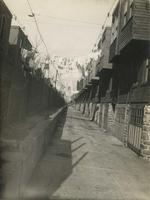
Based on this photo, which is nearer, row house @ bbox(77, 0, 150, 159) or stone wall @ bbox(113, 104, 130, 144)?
row house @ bbox(77, 0, 150, 159)

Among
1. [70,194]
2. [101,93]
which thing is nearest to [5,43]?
[70,194]

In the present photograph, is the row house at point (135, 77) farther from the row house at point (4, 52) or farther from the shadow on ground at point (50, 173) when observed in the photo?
the row house at point (4, 52)

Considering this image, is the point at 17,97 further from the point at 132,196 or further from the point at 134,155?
the point at 132,196

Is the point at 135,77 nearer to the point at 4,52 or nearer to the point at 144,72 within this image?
the point at 144,72

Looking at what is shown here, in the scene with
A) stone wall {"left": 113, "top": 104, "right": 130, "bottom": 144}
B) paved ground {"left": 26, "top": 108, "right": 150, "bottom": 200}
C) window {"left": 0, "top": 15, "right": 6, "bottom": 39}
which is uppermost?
window {"left": 0, "top": 15, "right": 6, "bottom": 39}

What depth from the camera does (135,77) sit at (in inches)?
747

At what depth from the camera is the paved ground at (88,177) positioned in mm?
8094

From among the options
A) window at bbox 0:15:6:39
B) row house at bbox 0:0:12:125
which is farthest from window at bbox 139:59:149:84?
window at bbox 0:15:6:39

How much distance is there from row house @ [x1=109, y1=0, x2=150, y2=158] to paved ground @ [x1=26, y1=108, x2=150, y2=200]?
174cm

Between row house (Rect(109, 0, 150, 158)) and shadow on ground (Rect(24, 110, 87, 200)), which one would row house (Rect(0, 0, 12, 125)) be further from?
row house (Rect(109, 0, 150, 158))

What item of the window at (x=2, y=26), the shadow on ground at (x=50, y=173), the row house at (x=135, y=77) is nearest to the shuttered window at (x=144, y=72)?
the row house at (x=135, y=77)

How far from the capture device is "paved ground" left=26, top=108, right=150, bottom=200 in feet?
26.6

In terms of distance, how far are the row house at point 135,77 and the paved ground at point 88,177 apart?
1.74 m

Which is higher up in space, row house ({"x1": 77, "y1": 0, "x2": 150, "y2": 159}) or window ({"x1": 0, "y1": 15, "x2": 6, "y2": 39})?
window ({"x1": 0, "y1": 15, "x2": 6, "y2": 39})
